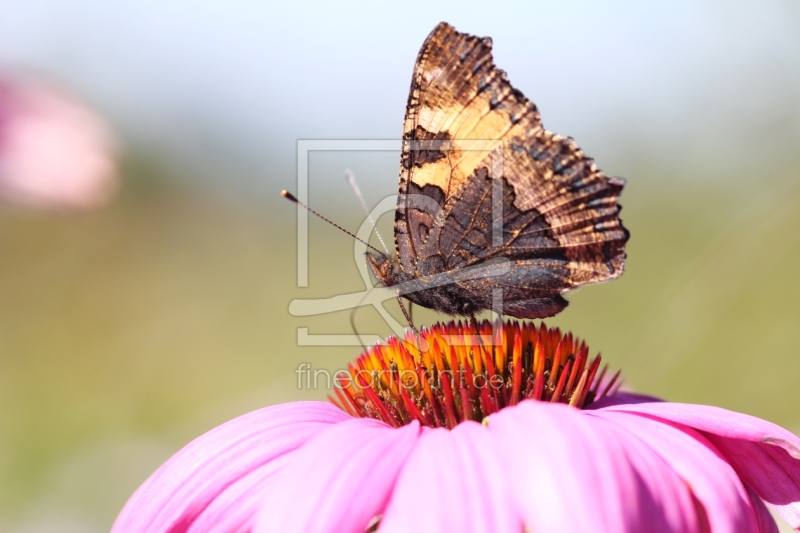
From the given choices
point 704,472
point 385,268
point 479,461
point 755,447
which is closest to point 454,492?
point 479,461

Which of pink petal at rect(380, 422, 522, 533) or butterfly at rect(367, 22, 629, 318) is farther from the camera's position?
butterfly at rect(367, 22, 629, 318)

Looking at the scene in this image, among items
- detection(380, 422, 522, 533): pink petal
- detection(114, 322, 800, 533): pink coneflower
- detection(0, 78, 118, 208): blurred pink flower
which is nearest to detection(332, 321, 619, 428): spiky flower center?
detection(114, 322, 800, 533): pink coneflower

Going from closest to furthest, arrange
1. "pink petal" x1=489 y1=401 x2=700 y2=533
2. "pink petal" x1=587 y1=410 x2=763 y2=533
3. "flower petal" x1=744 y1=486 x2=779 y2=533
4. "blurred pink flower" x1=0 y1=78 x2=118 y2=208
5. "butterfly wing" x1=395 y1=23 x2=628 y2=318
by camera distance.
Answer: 1. "pink petal" x1=489 y1=401 x2=700 y2=533
2. "pink petal" x1=587 y1=410 x2=763 y2=533
3. "flower petal" x1=744 y1=486 x2=779 y2=533
4. "butterfly wing" x1=395 y1=23 x2=628 y2=318
5. "blurred pink flower" x1=0 y1=78 x2=118 y2=208

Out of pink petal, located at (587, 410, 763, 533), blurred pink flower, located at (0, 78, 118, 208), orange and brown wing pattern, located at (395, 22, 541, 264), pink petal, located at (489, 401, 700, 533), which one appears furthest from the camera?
blurred pink flower, located at (0, 78, 118, 208)

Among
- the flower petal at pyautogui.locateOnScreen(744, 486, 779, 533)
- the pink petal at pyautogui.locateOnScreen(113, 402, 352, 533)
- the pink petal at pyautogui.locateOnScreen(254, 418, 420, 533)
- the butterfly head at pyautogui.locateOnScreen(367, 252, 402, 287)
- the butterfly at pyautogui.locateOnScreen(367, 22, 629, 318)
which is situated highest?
the butterfly at pyautogui.locateOnScreen(367, 22, 629, 318)

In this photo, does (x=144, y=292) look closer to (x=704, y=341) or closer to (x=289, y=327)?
(x=289, y=327)

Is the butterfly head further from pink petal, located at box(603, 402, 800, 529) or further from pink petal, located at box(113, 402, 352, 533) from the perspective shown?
pink petal, located at box(603, 402, 800, 529)

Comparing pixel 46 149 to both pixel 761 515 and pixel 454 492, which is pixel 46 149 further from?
pixel 761 515

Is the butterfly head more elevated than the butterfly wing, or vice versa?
the butterfly wing
